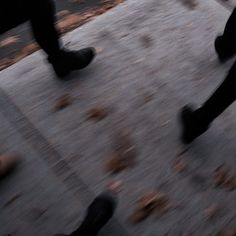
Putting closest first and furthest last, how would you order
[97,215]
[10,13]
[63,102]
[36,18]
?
[97,215] < [10,13] < [36,18] < [63,102]

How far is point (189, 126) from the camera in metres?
2.50

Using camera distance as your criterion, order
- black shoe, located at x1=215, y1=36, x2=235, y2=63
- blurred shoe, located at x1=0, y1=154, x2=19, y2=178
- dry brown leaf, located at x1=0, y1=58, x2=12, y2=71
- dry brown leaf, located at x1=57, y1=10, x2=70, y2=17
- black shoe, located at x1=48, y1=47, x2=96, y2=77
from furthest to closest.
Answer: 1. dry brown leaf, located at x1=57, y1=10, x2=70, y2=17
2. dry brown leaf, located at x1=0, y1=58, x2=12, y2=71
3. black shoe, located at x1=215, y1=36, x2=235, y2=63
4. black shoe, located at x1=48, y1=47, x2=96, y2=77
5. blurred shoe, located at x1=0, y1=154, x2=19, y2=178

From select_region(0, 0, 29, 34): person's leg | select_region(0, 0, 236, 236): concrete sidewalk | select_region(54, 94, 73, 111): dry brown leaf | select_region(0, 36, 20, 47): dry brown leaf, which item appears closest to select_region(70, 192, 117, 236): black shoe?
select_region(0, 0, 236, 236): concrete sidewalk

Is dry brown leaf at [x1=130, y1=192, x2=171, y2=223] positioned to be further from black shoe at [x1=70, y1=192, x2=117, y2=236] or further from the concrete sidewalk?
black shoe at [x1=70, y1=192, x2=117, y2=236]

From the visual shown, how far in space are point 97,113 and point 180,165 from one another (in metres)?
0.68

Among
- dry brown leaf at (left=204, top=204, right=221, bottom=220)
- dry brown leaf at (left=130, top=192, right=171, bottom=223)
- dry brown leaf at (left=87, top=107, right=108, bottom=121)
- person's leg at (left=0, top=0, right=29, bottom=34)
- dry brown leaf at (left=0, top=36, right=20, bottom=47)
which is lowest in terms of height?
dry brown leaf at (left=204, top=204, right=221, bottom=220)

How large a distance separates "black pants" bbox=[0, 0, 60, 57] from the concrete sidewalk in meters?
0.37

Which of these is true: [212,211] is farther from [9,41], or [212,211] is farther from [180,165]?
[9,41]

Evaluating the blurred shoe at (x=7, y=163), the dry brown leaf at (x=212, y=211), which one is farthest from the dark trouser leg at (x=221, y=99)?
the blurred shoe at (x=7, y=163)

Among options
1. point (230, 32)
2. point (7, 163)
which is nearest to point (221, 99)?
point (230, 32)

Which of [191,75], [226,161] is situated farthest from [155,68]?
[226,161]

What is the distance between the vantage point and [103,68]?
121 inches

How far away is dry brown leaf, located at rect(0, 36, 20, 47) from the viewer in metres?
3.37

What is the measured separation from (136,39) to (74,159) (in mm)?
1264
